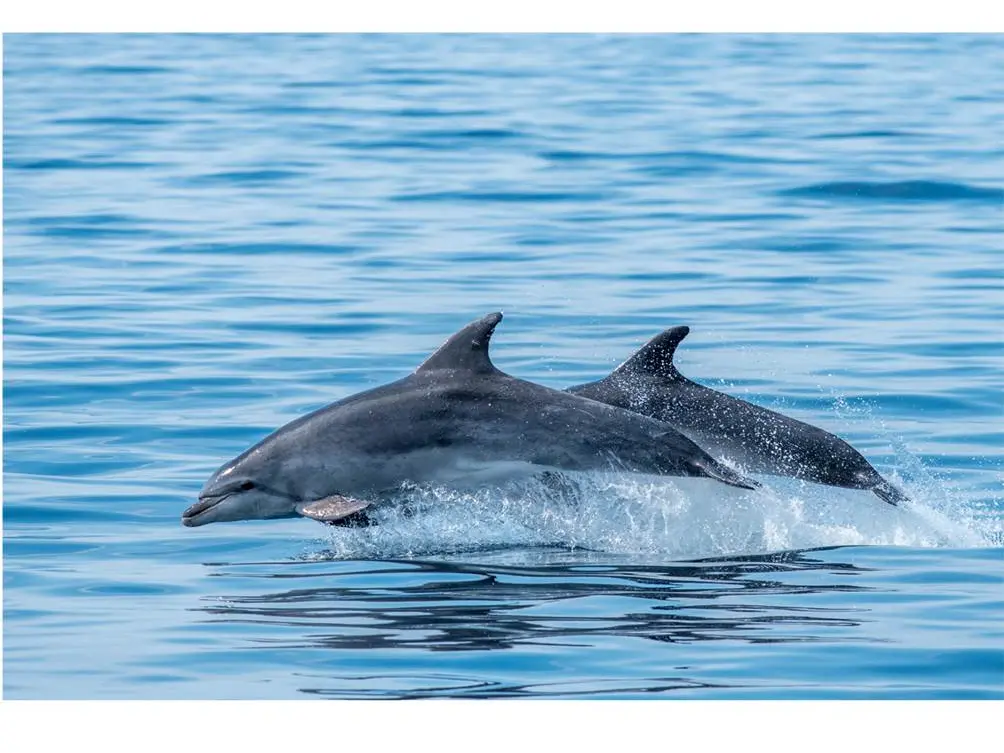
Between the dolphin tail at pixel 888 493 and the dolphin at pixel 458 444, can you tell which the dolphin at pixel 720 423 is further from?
the dolphin at pixel 458 444

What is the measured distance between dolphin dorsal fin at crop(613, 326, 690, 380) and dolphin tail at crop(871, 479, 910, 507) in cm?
144

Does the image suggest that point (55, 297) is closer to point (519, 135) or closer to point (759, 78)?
point (519, 135)

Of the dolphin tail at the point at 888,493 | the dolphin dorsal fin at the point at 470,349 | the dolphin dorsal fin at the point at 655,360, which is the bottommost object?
the dolphin tail at the point at 888,493

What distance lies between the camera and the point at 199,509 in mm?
11398

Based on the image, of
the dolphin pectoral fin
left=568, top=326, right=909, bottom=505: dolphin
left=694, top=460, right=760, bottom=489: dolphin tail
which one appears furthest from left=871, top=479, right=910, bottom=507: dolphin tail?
the dolphin pectoral fin

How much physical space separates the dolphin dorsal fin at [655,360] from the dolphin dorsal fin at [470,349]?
3.58 ft

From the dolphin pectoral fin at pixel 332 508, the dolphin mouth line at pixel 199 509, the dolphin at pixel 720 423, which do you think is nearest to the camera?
the dolphin pectoral fin at pixel 332 508

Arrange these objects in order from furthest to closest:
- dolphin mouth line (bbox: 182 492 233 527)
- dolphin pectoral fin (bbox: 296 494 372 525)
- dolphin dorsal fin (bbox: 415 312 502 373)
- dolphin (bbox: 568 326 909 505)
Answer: dolphin (bbox: 568 326 909 505)
dolphin mouth line (bbox: 182 492 233 527)
dolphin dorsal fin (bbox: 415 312 502 373)
dolphin pectoral fin (bbox: 296 494 372 525)

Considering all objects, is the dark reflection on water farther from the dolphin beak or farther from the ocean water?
the dolphin beak

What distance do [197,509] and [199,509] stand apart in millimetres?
12

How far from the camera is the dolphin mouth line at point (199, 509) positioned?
11359mm

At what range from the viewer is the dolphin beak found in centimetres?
1136

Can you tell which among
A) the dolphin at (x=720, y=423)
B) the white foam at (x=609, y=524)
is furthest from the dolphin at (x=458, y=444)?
the dolphin at (x=720, y=423)

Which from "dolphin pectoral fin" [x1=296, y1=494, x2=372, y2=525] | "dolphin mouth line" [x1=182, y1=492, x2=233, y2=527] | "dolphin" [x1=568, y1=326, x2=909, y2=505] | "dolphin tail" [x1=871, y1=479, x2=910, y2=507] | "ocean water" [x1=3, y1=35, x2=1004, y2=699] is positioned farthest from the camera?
"dolphin" [x1=568, y1=326, x2=909, y2=505]
